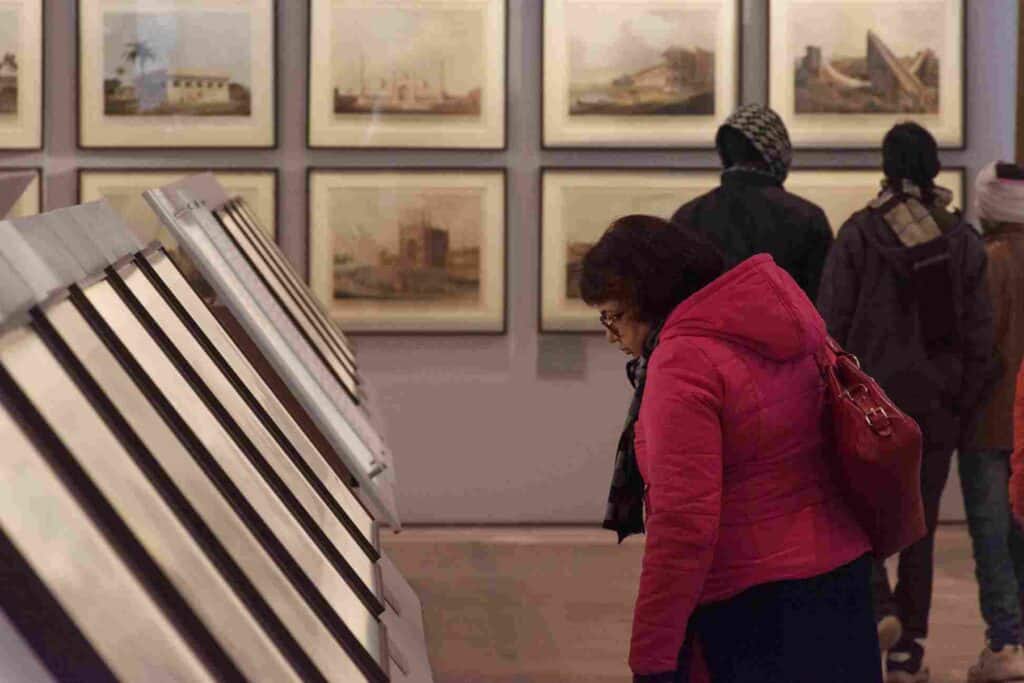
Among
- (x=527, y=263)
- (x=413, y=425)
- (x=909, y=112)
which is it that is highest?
(x=909, y=112)

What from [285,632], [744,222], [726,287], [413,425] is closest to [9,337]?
[285,632]

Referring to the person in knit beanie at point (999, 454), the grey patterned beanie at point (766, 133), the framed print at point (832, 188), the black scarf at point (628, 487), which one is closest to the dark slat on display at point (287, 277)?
the grey patterned beanie at point (766, 133)

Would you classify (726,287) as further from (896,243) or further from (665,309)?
(896,243)

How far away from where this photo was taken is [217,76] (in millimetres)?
9430

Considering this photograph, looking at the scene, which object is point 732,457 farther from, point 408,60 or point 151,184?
point 151,184

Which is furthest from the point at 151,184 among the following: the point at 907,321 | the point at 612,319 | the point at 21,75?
the point at 612,319

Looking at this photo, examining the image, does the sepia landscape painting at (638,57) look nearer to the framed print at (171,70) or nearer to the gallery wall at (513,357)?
the gallery wall at (513,357)

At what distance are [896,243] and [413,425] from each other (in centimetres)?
372

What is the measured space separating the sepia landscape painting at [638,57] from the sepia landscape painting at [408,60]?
47 centimetres

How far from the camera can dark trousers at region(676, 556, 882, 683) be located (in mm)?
3307

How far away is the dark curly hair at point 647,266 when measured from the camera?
130 inches

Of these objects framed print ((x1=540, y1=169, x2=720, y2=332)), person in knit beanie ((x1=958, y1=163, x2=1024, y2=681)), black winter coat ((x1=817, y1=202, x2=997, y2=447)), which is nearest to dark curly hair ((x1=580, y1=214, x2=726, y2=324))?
black winter coat ((x1=817, y1=202, x2=997, y2=447))

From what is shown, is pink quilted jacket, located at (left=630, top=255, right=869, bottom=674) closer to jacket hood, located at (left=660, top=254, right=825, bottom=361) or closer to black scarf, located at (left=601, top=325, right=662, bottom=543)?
jacket hood, located at (left=660, top=254, right=825, bottom=361)

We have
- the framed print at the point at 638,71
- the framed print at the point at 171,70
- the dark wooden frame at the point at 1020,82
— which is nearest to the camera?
the framed print at the point at 171,70
